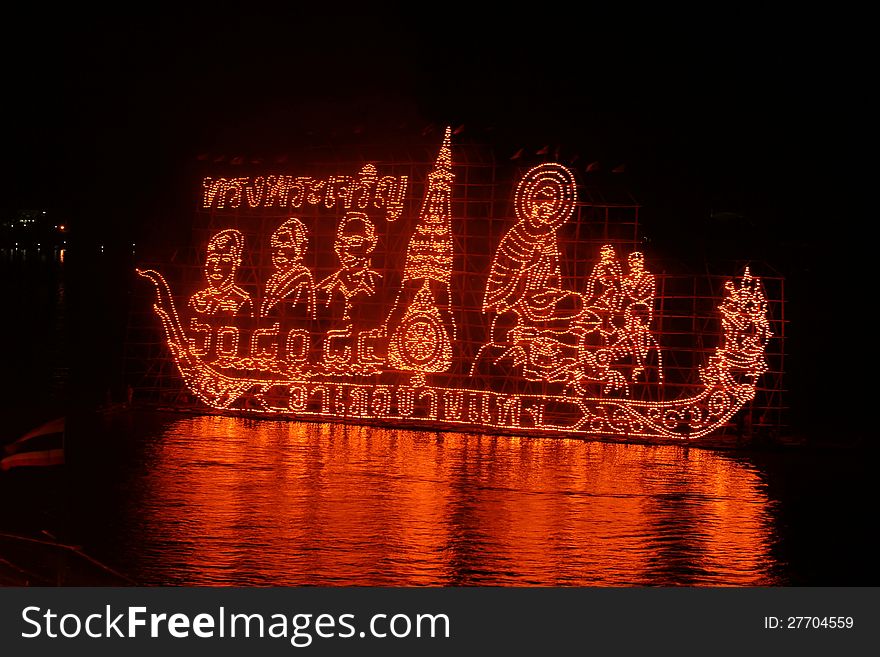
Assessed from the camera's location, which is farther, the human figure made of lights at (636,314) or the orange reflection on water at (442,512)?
the human figure made of lights at (636,314)

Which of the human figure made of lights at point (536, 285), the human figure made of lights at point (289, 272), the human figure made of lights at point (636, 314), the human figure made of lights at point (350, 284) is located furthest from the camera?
the human figure made of lights at point (289, 272)

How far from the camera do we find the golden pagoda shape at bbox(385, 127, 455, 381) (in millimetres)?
12344

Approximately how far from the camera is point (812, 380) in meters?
17.9

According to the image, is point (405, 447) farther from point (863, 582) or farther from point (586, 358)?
point (863, 582)

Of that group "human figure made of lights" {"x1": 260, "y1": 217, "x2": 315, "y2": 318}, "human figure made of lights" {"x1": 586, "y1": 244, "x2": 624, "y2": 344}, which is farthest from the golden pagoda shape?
"human figure made of lights" {"x1": 586, "y1": 244, "x2": 624, "y2": 344}

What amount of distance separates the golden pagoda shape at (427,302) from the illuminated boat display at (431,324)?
0.05ft

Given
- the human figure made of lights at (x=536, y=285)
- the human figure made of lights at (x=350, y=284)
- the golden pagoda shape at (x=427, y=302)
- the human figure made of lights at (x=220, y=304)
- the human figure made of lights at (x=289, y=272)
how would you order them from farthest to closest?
the human figure made of lights at (x=220, y=304), the human figure made of lights at (x=289, y=272), the human figure made of lights at (x=350, y=284), the golden pagoda shape at (x=427, y=302), the human figure made of lights at (x=536, y=285)

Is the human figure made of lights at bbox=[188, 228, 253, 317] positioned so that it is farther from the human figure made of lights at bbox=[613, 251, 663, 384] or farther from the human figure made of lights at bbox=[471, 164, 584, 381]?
the human figure made of lights at bbox=[613, 251, 663, 384]

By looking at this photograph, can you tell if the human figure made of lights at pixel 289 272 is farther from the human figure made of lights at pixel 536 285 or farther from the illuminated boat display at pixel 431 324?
the human figure made of lights at pixel 536 285

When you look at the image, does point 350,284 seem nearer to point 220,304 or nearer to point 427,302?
point 427,302

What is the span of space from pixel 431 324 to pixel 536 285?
4.10 feet

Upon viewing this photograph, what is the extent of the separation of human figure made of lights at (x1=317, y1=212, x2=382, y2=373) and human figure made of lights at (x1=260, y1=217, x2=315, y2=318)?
0.23 m

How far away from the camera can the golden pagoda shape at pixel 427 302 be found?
1234 cm

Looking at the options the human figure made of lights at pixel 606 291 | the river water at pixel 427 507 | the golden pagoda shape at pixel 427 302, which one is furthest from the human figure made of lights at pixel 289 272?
the human figure made of lights at pixel 606 291
